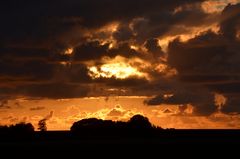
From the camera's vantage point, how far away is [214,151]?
98.7m

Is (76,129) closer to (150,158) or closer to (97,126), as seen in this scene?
(97,126)

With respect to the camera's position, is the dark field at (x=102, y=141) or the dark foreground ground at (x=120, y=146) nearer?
the dark foreground ground at (x=120, y=146)

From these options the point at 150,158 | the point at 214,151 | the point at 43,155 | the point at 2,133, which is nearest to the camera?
the point at 150,158

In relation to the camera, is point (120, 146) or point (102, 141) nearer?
point (120, 146)

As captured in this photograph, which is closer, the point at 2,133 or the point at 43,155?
the point at 43,155

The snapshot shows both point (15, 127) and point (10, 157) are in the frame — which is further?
point (15, 127)

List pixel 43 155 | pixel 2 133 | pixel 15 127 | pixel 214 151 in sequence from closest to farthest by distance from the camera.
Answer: pixel 43 155 < pixel 214 151 < pixel 2 133 < pixel 15 127

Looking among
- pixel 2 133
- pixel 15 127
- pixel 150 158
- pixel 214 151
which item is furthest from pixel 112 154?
pixel 15 127

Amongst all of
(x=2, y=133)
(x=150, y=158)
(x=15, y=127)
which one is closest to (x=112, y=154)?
(x=150, y=158)

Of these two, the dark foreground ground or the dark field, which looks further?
the dark field

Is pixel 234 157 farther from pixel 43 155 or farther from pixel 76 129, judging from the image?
pixel 76 129

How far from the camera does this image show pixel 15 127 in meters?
192

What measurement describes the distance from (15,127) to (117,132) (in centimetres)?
2899

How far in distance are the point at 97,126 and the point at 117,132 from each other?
26.9 feet
